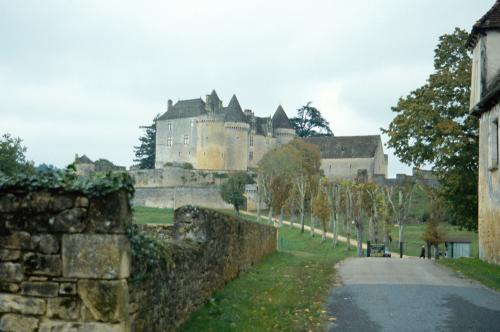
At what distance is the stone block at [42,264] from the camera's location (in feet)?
21.8

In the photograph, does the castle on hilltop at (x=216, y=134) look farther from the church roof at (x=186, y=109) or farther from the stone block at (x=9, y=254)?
the stone block at (x=9, y=254)

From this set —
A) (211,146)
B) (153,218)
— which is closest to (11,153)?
(153,218)

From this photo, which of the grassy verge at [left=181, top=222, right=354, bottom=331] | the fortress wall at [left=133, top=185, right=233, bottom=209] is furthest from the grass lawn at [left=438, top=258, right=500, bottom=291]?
the fortress wall at [left=133, top=185, right=233, bottom=209]

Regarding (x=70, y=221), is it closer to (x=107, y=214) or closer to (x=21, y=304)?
(x=107, y=214)

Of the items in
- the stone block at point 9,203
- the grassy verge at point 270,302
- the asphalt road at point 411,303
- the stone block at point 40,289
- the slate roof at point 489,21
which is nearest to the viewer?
the stone block at point 40,289

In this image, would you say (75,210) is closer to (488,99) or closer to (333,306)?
(333,306)

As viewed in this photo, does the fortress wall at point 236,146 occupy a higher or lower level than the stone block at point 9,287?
higher

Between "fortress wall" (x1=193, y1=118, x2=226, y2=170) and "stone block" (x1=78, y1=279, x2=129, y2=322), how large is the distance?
10215 centimetres

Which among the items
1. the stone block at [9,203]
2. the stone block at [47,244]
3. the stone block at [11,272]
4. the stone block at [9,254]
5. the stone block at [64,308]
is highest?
the stone block at [9,203]

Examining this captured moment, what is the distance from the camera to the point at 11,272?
6.75m

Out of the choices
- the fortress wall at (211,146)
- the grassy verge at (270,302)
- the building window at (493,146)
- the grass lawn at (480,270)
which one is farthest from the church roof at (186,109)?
the grassy verge at (270,302)

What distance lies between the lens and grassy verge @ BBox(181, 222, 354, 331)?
9.70m

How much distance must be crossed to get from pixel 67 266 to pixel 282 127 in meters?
111

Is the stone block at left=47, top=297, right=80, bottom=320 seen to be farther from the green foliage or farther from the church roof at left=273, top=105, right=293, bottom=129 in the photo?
the church roof at left=273, top=105, right=293, bottom=129
